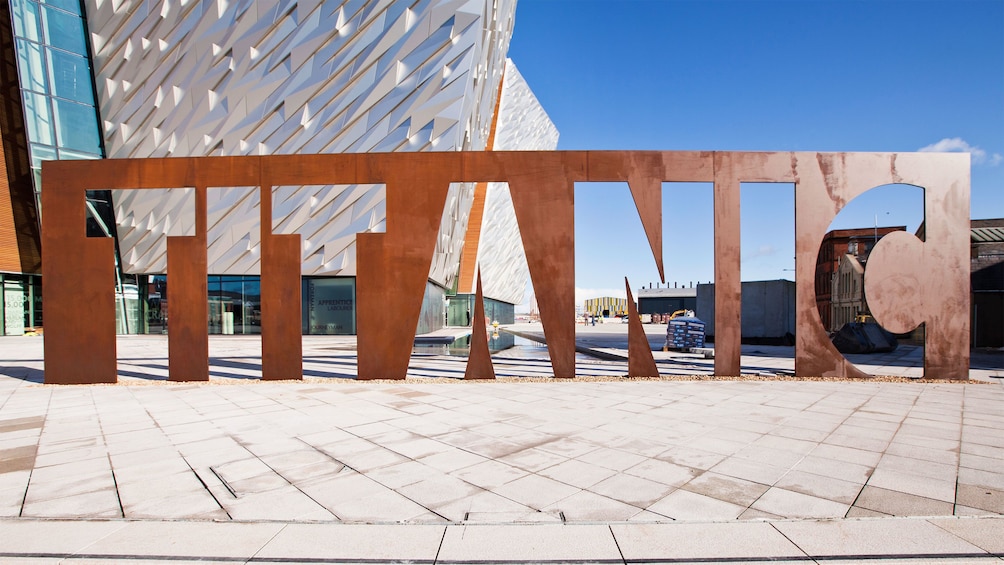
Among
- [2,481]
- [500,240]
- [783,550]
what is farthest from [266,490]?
[500,240]

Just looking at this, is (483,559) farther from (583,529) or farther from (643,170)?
(643,170)

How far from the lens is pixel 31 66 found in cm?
Result: 2484

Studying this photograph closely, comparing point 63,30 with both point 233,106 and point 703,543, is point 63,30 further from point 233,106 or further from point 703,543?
point 703,543

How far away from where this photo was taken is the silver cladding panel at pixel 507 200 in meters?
39.2

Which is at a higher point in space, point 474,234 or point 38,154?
point 38,154

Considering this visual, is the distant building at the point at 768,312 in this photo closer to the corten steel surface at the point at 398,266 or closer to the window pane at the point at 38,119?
the corten steel surface at the point at 398,266

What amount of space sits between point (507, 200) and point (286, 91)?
68.7 feet

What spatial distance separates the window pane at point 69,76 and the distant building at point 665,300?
77626 millimetres

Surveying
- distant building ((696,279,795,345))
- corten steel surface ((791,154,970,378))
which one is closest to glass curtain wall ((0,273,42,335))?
distant building ((696,279,795,345))

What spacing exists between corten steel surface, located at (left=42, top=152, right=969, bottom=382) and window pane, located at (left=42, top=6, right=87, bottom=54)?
21799 mm

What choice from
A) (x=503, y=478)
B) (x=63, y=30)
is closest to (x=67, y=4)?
(x=63, y=30)

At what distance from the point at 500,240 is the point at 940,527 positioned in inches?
1585

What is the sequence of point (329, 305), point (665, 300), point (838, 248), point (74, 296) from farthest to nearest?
1. point (665, 300)
2. point (838, 248)
3. point (329, 305)
4. point (74, 296)

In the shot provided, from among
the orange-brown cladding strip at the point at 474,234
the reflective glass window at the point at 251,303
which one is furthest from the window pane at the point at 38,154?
the orange-brown cladding strip at the point at 474,234
